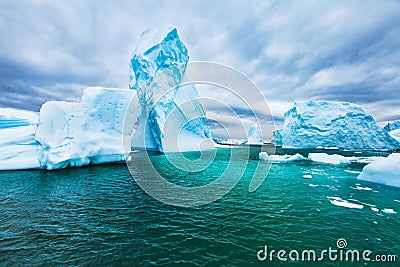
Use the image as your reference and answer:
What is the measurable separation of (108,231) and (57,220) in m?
1.71

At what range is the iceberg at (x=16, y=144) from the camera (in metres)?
11.7

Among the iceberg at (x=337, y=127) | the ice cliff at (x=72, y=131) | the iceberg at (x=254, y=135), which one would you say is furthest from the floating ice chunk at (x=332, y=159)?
the iceberg at (x=254, y=135)

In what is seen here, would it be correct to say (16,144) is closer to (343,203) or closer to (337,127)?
(343,203)

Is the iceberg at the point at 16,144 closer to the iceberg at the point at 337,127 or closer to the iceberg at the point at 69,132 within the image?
the iceberg at the point at 69,132

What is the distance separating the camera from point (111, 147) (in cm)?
1428

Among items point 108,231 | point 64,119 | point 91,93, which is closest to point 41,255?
point 108,231

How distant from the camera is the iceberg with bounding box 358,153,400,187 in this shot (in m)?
9.98

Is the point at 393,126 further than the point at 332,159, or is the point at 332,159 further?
the point at 393,126

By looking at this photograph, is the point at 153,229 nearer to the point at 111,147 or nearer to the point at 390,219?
the point at 390,219

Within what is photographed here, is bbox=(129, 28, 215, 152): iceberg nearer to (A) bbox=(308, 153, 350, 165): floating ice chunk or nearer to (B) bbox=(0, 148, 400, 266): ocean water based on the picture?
(A) bbox=(308, 153, 350, 165): floating ice chunk

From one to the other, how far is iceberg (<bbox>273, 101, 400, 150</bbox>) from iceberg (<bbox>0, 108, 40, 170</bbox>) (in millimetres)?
48893

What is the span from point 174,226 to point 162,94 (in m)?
25.5

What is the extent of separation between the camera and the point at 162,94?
93.5ft

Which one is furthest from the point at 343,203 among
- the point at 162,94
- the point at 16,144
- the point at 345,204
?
the point at 162,94
